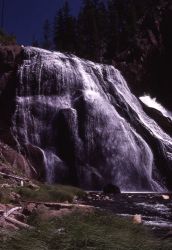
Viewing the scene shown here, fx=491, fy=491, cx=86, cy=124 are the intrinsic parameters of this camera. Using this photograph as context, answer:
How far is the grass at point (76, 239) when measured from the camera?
6.98 metres

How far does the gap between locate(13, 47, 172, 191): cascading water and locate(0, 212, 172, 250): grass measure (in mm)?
19077

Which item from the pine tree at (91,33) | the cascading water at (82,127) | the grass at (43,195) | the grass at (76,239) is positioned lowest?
the grass at (76,239)

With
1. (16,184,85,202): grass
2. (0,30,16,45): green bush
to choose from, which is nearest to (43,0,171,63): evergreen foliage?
(0,30,16,45): green bush

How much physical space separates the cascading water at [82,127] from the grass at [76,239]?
62.6 ft

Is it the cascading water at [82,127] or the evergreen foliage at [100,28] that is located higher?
the evergreen foliage at [100,28]

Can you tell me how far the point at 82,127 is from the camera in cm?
3102

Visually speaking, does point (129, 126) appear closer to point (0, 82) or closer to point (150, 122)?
point (150, 122)

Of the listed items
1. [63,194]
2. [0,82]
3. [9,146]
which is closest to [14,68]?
[0,82]

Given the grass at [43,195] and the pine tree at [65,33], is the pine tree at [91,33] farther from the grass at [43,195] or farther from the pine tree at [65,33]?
the grass at [43,195]

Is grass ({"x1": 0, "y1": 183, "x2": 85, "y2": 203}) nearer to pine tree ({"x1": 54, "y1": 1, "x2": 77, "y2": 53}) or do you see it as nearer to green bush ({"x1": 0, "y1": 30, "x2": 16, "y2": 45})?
green bush ({"x1": 0, "y1": 30, "x2": 16, "y2": 45})

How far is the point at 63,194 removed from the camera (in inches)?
670

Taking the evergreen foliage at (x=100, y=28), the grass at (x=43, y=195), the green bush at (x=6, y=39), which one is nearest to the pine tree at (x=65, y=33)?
the evergreen foliage at (x=100, y=28)

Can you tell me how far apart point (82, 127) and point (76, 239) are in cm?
2376

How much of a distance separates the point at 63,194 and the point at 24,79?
1851 centimetres
